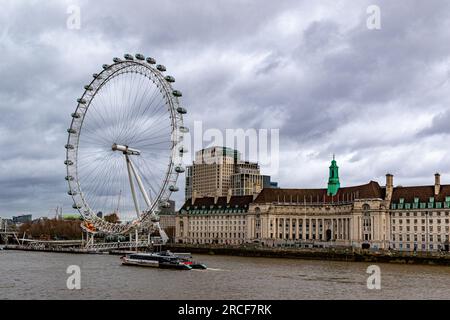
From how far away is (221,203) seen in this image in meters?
122

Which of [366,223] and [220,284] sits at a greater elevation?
[366,223]

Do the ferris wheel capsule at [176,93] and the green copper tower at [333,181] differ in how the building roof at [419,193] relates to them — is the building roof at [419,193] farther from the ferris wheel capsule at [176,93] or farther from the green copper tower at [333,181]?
the ferris wheel capsule at [176,93]

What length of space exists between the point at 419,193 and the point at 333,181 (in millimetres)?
21861

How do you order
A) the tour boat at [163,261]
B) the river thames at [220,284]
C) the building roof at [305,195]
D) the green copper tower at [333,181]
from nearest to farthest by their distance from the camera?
the river thames at [220,284] < the tour boat at [163,261] < the building roof at [305,195] < the green copper tower at [333,181]

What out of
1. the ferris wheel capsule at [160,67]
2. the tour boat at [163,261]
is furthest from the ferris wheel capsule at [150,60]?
the tour boat at [163,261]

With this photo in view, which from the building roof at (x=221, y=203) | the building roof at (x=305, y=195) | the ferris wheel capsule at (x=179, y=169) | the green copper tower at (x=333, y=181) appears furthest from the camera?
the building roof at (x=221, y=203)

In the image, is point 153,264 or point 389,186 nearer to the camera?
point 153,264

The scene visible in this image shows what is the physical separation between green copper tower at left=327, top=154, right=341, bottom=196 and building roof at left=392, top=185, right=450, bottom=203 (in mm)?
16223

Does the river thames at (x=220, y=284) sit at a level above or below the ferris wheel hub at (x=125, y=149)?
below

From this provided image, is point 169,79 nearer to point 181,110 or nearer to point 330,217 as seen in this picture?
point 181,110

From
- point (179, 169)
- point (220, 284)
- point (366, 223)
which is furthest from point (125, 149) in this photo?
point (366, 223)

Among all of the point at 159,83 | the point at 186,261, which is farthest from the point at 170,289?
the point at 159,83

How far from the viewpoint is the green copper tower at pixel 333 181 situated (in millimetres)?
110162

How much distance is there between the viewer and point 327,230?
10688cm
